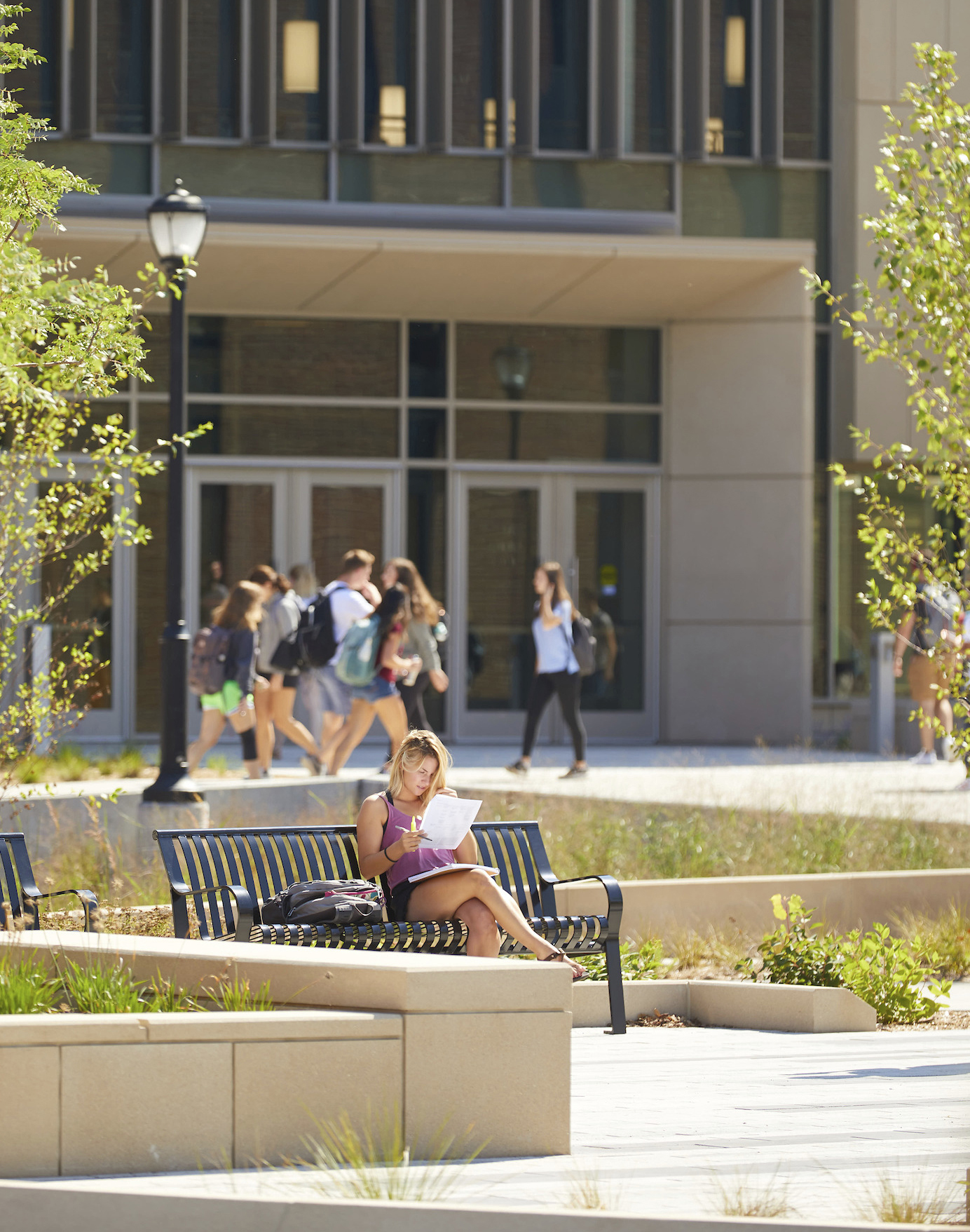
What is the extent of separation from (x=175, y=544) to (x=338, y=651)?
298 cm

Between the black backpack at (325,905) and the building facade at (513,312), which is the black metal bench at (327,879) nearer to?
the black backpack at (325,905)

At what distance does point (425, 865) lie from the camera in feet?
22.7

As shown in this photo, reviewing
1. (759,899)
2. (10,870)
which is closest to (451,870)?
(10,870)

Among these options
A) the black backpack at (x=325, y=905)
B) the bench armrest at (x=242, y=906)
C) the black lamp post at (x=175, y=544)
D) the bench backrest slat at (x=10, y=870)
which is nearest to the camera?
the bench armrest at (x=242, y=906)

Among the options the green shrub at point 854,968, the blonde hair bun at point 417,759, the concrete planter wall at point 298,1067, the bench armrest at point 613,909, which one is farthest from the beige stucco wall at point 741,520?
the concrete planter wall at point 298,1067

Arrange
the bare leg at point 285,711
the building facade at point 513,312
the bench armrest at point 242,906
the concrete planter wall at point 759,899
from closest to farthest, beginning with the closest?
the bench armrest at point 242,906 → the concrete planter wall at point 759,899 → the bare leg at point 285,711 → the building facade at point 513,312

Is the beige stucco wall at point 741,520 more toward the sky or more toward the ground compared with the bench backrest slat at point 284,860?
more toward the sky

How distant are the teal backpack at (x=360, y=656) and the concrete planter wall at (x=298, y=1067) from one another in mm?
8154

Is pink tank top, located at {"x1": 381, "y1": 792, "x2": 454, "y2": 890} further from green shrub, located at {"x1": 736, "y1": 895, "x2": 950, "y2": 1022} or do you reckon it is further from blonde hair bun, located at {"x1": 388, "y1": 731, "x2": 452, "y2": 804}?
green shrub, located at {"x1": 736, "y1": 895, "x2": 950, "y2": 1022}

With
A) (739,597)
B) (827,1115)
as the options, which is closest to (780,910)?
(827,1115)

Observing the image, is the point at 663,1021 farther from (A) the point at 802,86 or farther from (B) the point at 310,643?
(A) the point at 802,86

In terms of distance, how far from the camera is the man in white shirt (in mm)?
13672

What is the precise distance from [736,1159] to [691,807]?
6.89 metres

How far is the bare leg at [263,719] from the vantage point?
14.3 metres
